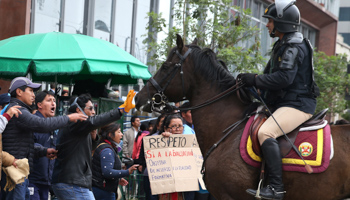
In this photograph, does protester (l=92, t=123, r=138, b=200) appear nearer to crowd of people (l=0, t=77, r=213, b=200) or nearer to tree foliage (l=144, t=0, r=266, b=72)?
crowd of people (l=0, t=77, r=213, b=200)

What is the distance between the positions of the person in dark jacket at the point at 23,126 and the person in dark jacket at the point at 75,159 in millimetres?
252

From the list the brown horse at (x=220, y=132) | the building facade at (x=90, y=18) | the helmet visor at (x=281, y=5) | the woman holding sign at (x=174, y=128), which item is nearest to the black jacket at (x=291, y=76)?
the helmet visor at (x=281, y=5)

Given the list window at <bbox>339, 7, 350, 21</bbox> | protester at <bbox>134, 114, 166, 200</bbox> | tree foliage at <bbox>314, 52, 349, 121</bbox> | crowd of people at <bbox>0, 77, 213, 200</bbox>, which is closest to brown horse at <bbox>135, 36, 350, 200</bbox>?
crowd of people at <bbox>0, 77, 213, 200</bbox>

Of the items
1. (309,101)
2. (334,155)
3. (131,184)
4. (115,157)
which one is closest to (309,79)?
(309,101)

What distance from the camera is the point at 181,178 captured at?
357 inches

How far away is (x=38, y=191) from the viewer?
25.8 feet

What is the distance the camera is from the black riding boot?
5711mm

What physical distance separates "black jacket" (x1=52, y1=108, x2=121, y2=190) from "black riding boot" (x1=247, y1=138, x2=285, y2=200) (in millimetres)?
2185

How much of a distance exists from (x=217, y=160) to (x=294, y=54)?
1533 millimetres

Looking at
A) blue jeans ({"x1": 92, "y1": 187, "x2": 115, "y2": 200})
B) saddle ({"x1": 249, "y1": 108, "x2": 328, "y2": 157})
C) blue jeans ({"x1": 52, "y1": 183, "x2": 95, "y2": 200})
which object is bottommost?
blue jeans ({"x1": 92, "y1": 187, "x2": 115, "y2": 200})

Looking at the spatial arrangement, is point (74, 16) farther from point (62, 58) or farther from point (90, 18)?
point (62, 58)

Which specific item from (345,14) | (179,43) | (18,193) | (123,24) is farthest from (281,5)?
(345,14)

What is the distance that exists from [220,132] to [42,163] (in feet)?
9.91

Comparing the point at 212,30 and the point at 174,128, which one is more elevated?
the point at 212,30
